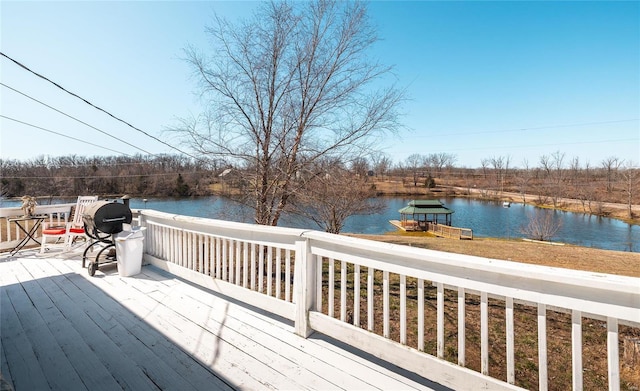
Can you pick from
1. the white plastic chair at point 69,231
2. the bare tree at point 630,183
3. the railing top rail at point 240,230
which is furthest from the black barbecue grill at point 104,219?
the bare tree at point 630,183

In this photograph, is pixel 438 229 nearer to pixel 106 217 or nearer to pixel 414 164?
pixel 106 217

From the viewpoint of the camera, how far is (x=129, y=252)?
340cm

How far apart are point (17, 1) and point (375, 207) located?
38.2 feet

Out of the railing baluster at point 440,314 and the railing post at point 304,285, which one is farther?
the railing post at point 304,285

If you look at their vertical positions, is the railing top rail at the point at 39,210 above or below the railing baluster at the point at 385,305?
above

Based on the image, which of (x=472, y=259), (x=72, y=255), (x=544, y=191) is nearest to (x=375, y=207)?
(x=72, y=255)

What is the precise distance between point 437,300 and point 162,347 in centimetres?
192

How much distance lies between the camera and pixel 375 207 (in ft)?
41.4

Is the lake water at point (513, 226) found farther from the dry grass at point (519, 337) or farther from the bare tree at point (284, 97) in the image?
the dry grass at point (519, 337)

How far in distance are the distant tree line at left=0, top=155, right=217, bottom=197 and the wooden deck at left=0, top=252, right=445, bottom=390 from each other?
273 inches

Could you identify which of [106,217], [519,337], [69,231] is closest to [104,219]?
[106,217]

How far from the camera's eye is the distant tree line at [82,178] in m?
11.9

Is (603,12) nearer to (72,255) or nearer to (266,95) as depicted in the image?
(266,95)

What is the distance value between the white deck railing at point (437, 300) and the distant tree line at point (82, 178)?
748 centimetres
